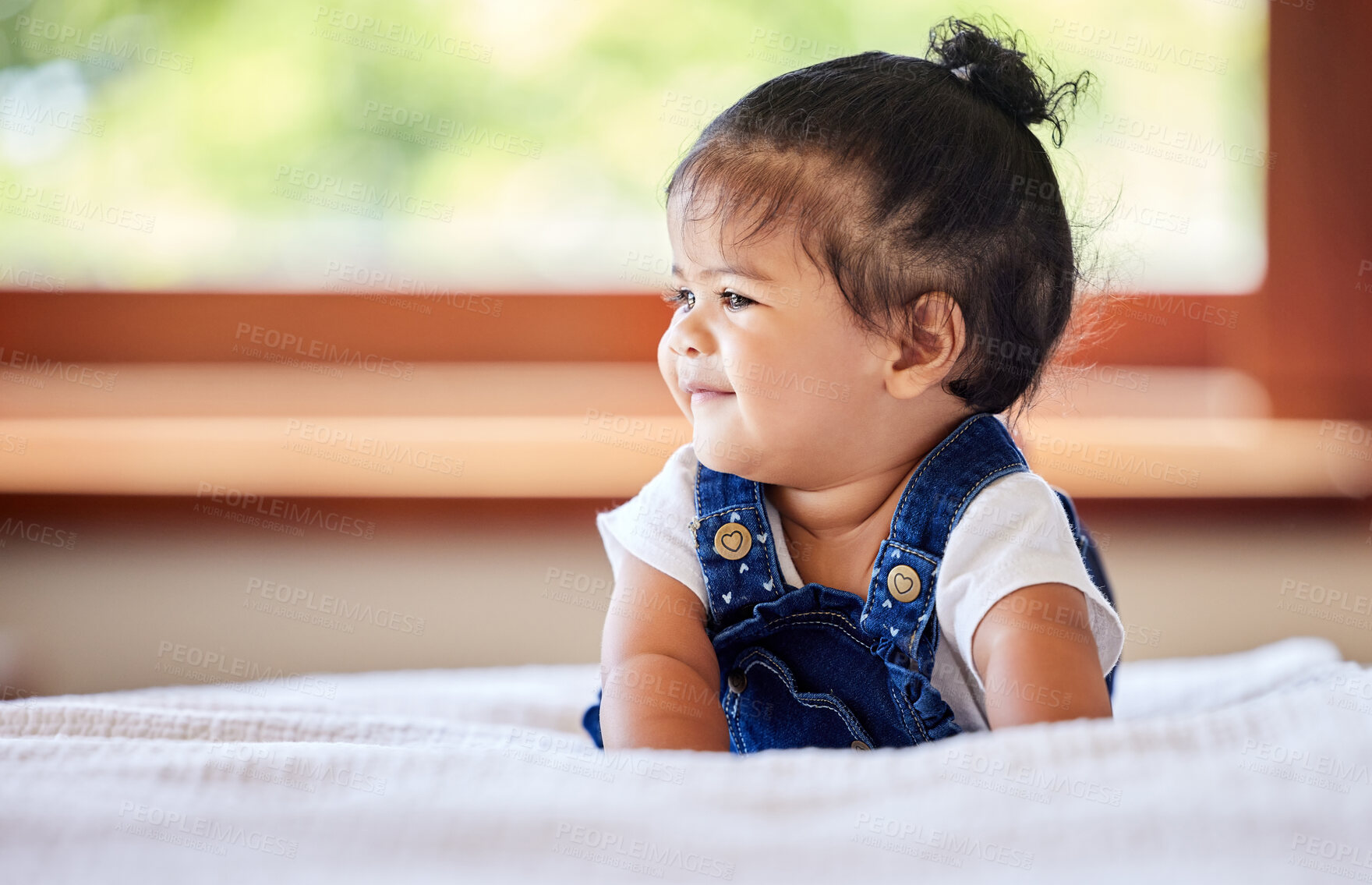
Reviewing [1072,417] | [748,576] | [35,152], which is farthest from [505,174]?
[748,576]

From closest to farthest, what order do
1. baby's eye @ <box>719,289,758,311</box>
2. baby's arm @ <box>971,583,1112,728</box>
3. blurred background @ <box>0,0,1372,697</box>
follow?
baby's arm @ <box>971,583,1112,728</box>
baby's eye @ <box>719,289,758,311</box>
blurred background @ <box>0,0,1372,697</box>

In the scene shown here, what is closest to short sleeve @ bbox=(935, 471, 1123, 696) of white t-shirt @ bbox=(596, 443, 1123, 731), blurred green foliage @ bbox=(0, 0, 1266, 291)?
white t-shirt @ bbox=(596, 443, 1123, 731)

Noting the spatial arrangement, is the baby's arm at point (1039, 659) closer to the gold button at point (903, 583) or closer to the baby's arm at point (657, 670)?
the gold button at point (903, 583)

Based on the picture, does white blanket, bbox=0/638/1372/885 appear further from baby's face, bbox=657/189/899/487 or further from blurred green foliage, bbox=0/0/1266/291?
blurred green foliage, bbox=0/0/1266/291

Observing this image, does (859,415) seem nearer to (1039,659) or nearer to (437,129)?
(1039,659)

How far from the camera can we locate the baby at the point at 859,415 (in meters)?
0.65

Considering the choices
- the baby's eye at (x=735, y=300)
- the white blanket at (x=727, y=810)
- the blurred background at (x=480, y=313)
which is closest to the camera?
the white blanket at (x=727, y=810)

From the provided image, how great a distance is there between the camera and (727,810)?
1.36 feet

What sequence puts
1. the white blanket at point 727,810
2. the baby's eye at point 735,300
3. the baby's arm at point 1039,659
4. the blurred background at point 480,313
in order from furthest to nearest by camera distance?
the blurred background at point 480,313
the baby's eye at point 735,300
the baby's arm at point 1039,659
the white blanket at point 727,810

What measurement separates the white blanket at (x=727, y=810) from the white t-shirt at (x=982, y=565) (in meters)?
0.14

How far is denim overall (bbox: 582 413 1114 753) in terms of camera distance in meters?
0.67

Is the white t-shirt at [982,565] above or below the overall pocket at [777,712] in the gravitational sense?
above

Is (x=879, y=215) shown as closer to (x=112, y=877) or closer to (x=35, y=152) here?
(x=112, y=877)

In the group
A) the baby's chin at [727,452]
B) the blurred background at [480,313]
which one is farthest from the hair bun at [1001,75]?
the blurred background at [480,313]
